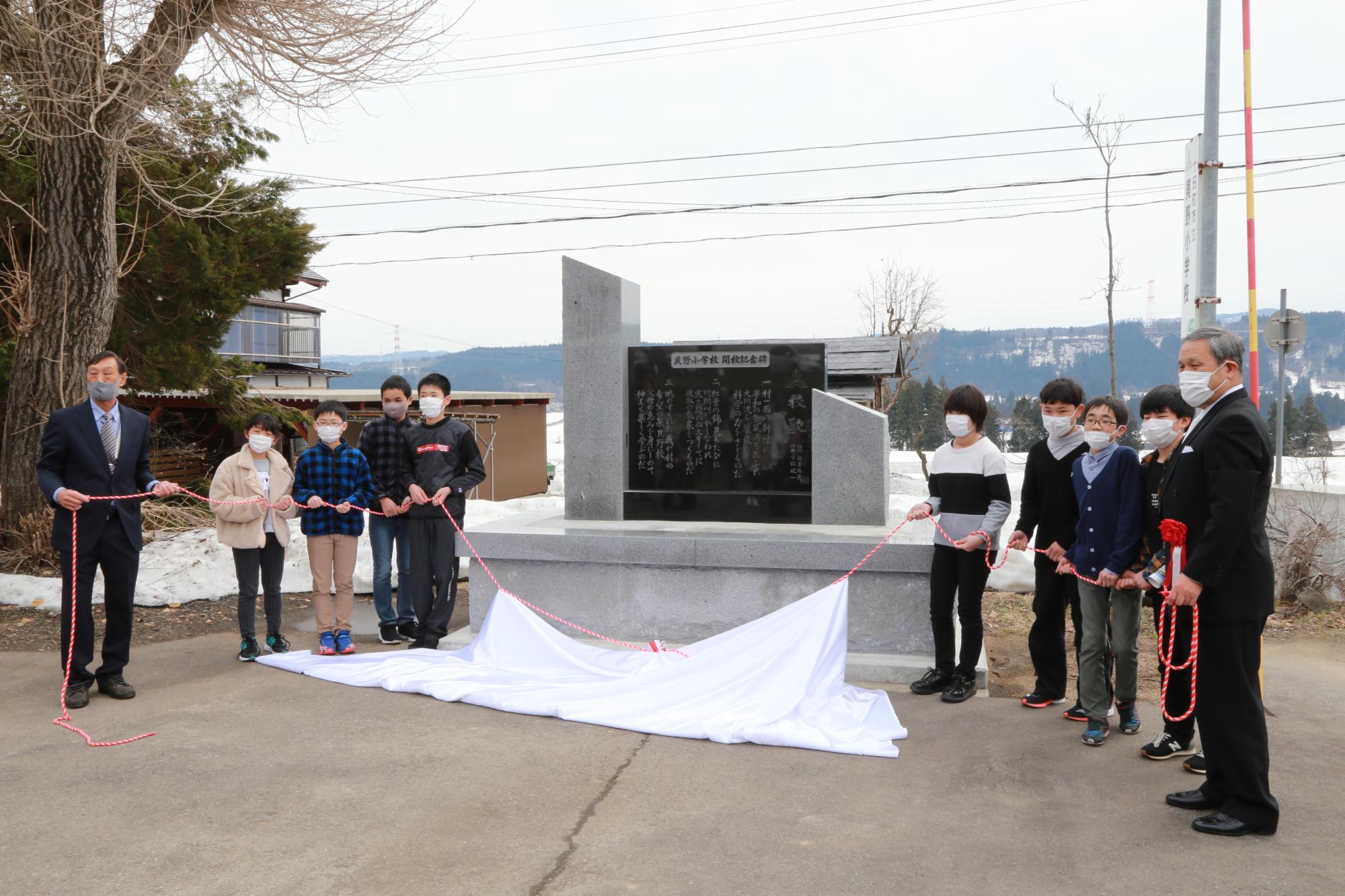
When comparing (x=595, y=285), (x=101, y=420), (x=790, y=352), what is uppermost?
(x=595, y=285)

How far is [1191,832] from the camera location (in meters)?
3.53

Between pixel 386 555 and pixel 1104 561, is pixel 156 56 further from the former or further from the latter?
pixel 1104 561

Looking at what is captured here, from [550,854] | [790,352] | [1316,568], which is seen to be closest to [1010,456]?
[1316,568]

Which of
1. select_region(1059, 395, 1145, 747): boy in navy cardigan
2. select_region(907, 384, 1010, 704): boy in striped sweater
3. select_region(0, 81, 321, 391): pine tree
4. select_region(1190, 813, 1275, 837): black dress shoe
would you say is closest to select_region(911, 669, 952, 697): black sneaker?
select_region(907, 384, 1010, 704): boy in striped sweater

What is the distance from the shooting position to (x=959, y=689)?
534cm

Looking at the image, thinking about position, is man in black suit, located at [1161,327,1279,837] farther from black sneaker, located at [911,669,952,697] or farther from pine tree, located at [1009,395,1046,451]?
pine tree, located at [1009,395,1046,451]

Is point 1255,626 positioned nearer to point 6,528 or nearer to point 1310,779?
point 1310,779

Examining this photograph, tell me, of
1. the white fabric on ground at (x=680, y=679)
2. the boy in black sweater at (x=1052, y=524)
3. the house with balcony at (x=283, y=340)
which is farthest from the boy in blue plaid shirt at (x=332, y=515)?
the house with balcony at (x=283, y=340)

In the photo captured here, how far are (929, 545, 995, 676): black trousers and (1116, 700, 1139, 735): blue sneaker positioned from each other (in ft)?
2.63

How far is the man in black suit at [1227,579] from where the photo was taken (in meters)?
3.51

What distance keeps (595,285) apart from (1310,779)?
543cm

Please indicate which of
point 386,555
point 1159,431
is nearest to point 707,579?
point 386,555

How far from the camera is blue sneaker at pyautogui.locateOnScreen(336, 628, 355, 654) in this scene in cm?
627

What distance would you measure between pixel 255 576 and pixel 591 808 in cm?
340
